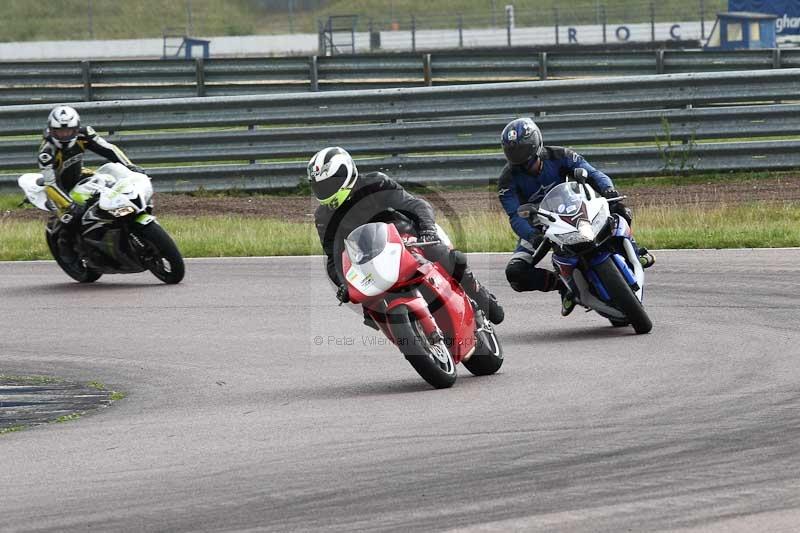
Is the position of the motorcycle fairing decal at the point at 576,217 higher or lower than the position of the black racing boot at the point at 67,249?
higher

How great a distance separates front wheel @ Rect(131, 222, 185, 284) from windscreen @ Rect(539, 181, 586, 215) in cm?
426

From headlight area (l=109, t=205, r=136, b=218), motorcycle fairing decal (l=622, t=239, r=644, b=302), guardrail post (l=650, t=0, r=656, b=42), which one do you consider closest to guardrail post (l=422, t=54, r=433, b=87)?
headlight area (l=109, t=205, r=136, b=218)

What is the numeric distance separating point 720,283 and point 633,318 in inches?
99.2

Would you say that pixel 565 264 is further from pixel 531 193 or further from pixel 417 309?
pixel 417 309

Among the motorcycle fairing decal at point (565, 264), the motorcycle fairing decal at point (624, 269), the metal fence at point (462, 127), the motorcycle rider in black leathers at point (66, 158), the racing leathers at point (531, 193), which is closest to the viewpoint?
the motorcycle fairing decal at point (624, 269)

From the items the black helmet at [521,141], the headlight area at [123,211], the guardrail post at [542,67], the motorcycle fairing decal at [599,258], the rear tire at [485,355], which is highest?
the guardrail post at [542,67]

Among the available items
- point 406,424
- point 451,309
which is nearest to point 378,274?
point 451,309

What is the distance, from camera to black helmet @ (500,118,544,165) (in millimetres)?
10148

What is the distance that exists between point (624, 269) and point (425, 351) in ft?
8.01

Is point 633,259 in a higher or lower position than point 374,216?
lower

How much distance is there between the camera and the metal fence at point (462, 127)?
18.5 metres

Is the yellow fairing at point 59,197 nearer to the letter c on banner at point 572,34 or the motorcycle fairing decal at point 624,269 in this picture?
the motorcycle fairing decal at point 624,269

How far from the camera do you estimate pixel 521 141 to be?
10148mm

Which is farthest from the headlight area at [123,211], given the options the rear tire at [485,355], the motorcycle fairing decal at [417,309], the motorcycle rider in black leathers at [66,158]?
the motorcycle fairing decal at [417,309]
